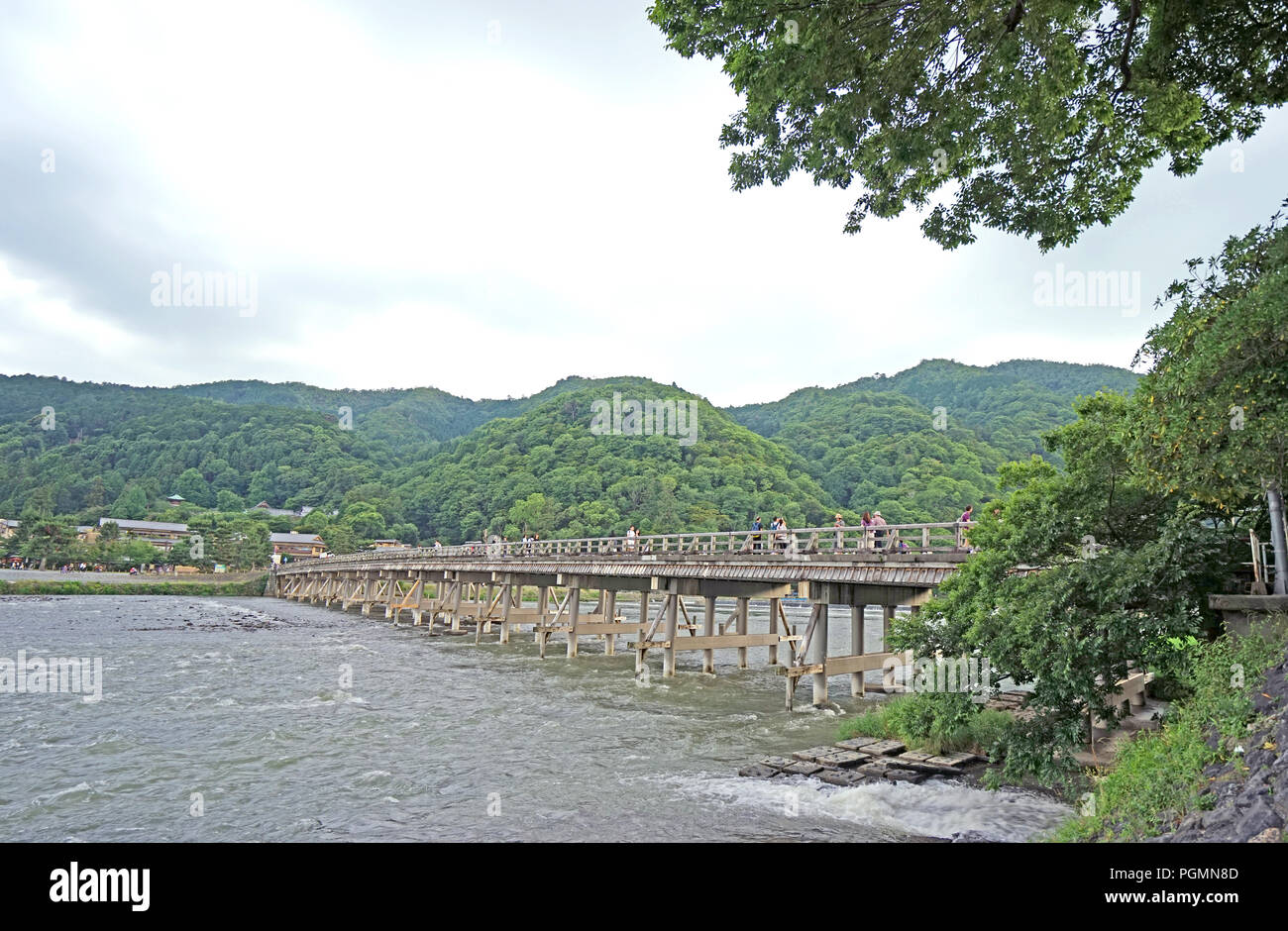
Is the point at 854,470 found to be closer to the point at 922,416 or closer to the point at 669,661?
the point at 922,416

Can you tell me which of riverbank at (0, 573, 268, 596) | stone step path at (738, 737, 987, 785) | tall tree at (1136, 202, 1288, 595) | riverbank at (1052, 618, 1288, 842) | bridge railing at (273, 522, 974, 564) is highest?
tall tree at (1136, 202, 1288, 595)

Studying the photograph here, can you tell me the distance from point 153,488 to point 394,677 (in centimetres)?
14076

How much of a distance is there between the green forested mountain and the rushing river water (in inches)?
2370

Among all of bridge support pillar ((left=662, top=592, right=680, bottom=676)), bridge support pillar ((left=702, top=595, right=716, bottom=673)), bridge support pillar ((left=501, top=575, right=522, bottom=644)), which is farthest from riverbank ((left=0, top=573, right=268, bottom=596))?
bridge support pillar ((left=662, top=592, right=680, bottom=676))

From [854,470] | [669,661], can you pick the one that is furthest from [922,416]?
[669,661]

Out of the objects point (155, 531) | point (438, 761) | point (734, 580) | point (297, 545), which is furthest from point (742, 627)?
point (155, 531)

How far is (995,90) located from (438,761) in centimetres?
1321

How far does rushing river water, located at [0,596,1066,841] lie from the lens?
397 inches

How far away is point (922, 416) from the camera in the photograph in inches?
4146

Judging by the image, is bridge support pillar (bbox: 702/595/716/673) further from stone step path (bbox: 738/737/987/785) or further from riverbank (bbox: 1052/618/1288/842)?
riverbank (bbox: 1052/618/1288/842)

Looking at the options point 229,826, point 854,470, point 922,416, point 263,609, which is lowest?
point 263,609

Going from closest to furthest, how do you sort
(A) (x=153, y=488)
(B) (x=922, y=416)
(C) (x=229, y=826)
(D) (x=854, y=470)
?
(C) (x=229, y=826) < (D) (x=854, y=470) < (B) (x=922, y=416) < (A) (x=153, y=488)

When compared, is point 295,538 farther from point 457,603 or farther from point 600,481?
point 457,603
